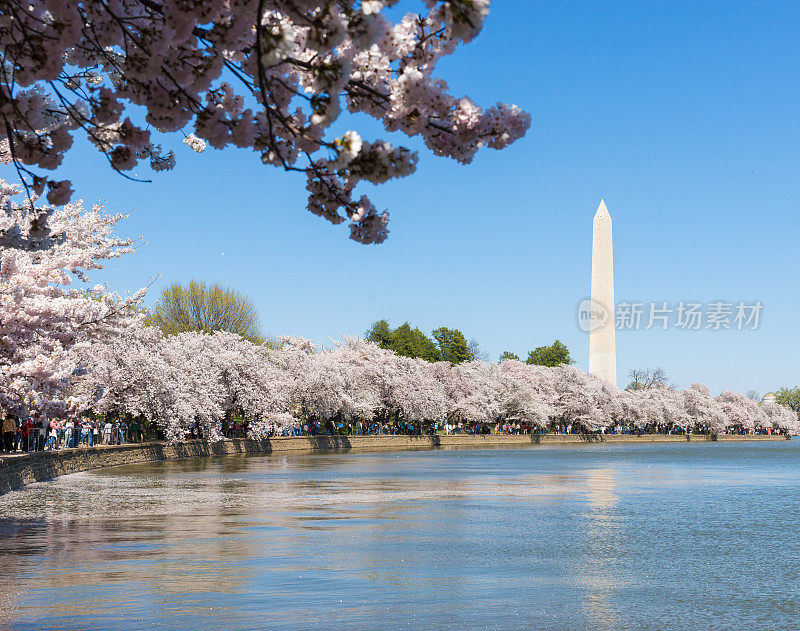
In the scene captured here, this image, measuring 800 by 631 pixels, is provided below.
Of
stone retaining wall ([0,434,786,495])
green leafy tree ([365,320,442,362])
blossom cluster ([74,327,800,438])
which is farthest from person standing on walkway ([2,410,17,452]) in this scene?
green leafy tree ([365,320,442,362])

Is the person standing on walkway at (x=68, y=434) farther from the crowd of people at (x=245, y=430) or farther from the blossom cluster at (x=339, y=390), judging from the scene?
the blossom cluster at (x=339, y=390)

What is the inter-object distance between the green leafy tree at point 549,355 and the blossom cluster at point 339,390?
1633 cm

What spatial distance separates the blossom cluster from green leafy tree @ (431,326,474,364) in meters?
9.60

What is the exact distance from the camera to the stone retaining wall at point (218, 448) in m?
30.7

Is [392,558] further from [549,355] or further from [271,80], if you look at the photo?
[549,355]

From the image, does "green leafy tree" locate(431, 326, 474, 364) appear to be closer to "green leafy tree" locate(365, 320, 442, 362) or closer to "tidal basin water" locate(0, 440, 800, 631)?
"green leafy tree" locate(365, 320, 442, 362)

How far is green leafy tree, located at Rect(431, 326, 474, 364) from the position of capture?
12625 cm

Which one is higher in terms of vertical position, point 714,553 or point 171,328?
point 171,328

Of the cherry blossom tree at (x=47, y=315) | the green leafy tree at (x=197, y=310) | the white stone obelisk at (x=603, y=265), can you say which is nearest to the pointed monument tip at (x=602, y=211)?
the white stone obelisk at (x=603, y=265)

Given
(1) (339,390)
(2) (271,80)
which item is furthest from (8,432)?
(1) (339,390)

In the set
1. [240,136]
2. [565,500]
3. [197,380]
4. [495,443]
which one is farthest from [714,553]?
[495,443]

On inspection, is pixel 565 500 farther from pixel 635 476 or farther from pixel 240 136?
pixel 240 136

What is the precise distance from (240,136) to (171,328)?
79544mm

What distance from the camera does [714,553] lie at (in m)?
17.7
